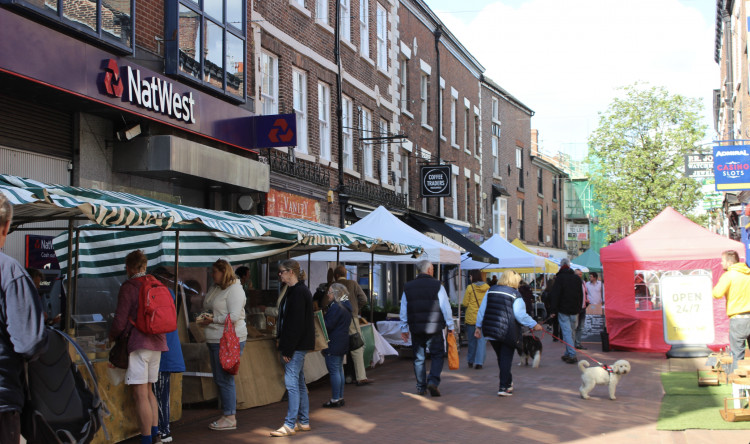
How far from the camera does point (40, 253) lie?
1131 centimetres

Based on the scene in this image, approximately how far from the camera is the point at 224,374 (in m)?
8.38

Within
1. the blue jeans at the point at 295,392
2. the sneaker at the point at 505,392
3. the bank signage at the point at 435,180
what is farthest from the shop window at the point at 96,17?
the bank signage at the point at 435,180

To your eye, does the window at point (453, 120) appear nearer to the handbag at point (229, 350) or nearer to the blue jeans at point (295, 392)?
the blue jeans at point (295, 392)

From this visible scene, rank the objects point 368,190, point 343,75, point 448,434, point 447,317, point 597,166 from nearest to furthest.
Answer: point 448,434 → point 447,317 → point 343,75 → point 368,190 → point 597,166

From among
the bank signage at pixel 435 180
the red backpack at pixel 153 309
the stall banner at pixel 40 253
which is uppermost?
the bank signage at pixel 435 180

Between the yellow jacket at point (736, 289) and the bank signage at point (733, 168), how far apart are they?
29.0 feet

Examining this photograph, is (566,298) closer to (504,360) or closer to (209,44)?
(504,360)

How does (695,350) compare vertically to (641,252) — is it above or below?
below

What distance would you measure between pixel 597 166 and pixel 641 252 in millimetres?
23820

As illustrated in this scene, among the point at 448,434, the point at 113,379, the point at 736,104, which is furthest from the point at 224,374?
the point at 736,104

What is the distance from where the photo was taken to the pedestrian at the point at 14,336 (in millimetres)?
3795

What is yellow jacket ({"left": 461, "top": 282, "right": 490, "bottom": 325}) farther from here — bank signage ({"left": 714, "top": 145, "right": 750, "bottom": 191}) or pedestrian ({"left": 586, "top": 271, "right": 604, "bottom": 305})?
pedestrian ({"left": 586, "top": 271, "right": 604, "bottom": 305})

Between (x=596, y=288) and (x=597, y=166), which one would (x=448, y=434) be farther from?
(x=597, y=166)

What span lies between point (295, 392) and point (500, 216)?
3319cm
